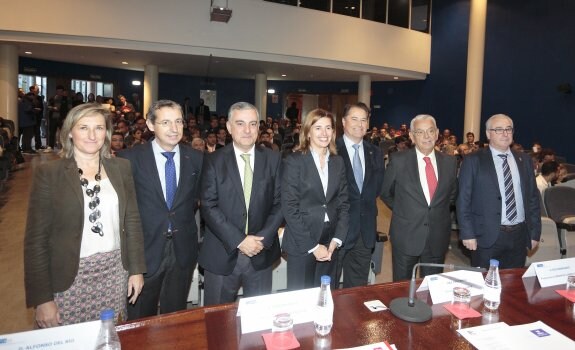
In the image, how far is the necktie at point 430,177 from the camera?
9.39ft

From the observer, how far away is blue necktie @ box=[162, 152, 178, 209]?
237cm

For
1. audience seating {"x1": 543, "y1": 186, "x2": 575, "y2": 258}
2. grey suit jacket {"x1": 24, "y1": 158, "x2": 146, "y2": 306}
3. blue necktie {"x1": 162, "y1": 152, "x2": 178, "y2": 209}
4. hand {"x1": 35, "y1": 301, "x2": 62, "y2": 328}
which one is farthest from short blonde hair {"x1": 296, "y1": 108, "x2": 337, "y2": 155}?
audience seating {"x1": 543, "y1": 186, "x2": 575, "y2": 258}

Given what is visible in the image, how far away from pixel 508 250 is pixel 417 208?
30.3 inches

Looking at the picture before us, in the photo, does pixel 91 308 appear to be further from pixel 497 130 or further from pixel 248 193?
pixel 497 130

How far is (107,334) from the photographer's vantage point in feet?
4.05

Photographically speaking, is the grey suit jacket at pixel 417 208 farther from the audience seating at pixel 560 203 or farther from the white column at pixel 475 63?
the white column at pixel 475 63

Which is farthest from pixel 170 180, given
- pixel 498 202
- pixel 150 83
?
pixel 150 83

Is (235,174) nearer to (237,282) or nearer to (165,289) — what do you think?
(237,282)

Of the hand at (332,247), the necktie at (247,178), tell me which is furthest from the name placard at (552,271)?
the necktie at (247,178)

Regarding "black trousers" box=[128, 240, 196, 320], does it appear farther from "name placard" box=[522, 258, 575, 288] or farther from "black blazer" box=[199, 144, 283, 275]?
"name placard" box=[522, 258, 575, 288]

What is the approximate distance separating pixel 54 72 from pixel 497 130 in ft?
53.1

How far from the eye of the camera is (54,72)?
1490 centimetres

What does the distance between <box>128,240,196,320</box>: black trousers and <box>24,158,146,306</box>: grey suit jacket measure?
55 cm

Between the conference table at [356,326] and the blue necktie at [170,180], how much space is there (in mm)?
909
